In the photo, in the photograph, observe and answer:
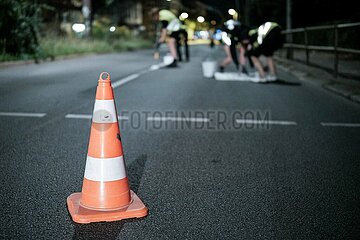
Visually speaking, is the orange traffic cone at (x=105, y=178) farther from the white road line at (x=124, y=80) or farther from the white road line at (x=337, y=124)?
the white road line at (x=124, y=80)

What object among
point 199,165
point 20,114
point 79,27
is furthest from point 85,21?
point 199,165

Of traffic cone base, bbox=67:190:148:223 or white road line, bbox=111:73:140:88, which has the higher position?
white road line, bbox=111:73:140:88

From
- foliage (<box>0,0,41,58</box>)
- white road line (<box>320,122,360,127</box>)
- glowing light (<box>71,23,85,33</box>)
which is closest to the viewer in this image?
white road line (<box>320,122,360,127</box>)

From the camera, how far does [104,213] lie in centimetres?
330

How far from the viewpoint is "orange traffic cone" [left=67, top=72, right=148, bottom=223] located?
335 cm

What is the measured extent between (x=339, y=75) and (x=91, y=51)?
17446mm

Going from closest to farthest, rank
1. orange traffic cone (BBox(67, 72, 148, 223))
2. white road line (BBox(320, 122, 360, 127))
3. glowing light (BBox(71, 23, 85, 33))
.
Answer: orange traffic cone (BBox(67, 72, 148, 223)) < white road line (BBox(320, 122, 360, 127)) < glowing light (BBox(71, 23, 85, 33))

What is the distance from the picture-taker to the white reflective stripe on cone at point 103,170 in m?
3.41

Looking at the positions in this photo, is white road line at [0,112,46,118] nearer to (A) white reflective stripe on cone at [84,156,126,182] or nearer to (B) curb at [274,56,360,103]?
(A) white reflective stripe on cone at [84,156,126,182]

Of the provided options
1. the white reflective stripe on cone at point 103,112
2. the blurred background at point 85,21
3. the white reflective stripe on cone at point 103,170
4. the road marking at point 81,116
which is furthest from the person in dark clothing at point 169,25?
the white reflective stripe on cone at point 103,170

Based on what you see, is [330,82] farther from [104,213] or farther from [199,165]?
[104,213]

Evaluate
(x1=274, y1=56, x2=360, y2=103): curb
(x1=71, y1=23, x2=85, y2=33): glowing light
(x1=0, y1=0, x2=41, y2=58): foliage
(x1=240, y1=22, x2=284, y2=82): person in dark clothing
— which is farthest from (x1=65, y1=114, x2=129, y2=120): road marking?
(x1=71, y1=23, x2=85, y2=33): glowing light

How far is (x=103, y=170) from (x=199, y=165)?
152 cm

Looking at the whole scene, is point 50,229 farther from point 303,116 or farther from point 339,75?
point 339,75
